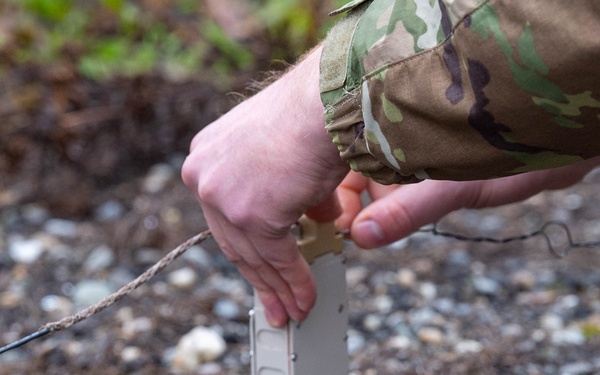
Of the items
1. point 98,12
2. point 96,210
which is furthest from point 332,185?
point 98,12

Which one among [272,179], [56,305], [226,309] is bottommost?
[226,309]

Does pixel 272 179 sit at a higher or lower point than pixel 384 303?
higher

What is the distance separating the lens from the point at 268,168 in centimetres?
126

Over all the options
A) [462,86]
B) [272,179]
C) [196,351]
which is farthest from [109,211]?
[462,86]

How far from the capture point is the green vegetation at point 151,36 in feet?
12.8

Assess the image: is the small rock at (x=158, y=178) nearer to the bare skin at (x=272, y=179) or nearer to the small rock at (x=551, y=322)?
the small rock at (x=551, y=322)

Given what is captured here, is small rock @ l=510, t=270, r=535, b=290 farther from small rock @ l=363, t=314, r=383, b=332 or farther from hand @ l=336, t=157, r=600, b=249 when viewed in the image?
hand @ l=336, t=157, r=600, b=249

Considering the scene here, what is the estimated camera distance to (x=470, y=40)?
1012mm

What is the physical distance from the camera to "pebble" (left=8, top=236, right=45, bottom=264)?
2.84 metres

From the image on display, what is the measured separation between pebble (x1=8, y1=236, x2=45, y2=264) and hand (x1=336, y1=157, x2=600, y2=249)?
150 centimetres

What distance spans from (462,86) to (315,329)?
649 mm

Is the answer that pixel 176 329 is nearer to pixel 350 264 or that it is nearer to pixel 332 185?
pixel 350 264

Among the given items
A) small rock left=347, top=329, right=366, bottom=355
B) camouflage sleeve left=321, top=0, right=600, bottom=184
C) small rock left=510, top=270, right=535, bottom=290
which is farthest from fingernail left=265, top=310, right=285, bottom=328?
small rock left=510, top=270, right=535, bottom=290

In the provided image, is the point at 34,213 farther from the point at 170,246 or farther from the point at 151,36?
the point at 151,36
